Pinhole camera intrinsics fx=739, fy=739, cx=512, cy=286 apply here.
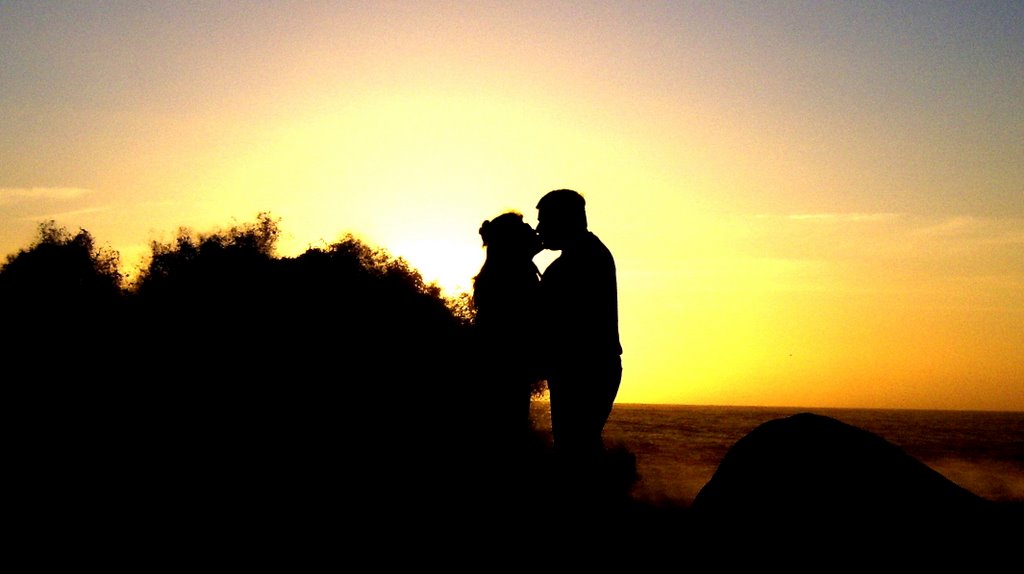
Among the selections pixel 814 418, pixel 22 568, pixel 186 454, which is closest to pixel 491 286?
pixel 814 418

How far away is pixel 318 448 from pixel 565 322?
16.4 metres

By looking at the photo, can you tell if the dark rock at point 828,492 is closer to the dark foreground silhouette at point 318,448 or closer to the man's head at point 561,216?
the dark foreground silhouette at point 318,448

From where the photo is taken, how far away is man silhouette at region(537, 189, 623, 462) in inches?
230

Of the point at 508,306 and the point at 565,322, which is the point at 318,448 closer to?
the point at 508,306

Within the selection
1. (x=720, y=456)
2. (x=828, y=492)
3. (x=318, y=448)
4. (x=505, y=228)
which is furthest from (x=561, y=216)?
(x=720, y=456)

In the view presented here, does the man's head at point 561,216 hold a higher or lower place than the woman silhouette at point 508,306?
higher

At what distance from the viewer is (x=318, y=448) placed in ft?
67.7

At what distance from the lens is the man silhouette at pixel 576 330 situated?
5848 millimetres

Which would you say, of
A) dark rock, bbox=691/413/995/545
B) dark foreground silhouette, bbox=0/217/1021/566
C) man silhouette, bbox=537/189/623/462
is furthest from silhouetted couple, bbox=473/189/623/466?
dark rock, bbox=691/413/995/545

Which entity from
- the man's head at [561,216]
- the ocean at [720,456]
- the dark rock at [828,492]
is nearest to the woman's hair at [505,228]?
the man's head at [561,216]

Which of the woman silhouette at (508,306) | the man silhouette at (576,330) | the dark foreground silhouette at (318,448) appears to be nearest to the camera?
the dark foreground silhouette at (318,448)

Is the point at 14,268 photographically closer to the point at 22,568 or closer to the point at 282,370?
the point at 282,370

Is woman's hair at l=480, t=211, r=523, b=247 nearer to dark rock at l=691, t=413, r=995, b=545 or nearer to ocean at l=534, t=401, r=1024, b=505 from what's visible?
dark rock at l=691, t=413, r=995, b=545

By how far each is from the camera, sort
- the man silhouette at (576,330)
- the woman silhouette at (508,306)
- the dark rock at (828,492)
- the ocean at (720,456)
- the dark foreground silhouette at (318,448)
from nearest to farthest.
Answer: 1. the dark rock at (828,492)
2. the dark foreground silhouette at (318,448)
3. the man silhouette at (576,330)
4. the woman silhouette at (508,306)
5. the ocean at (720,456)
